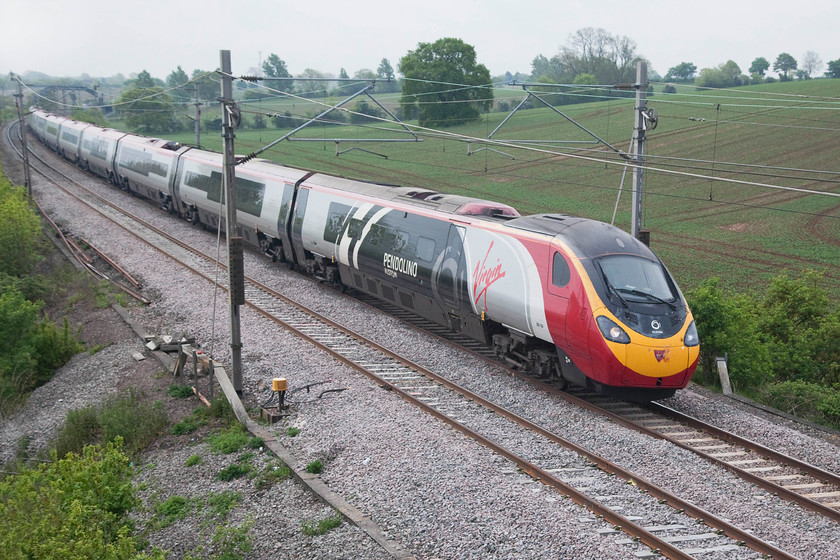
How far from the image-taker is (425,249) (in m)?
17.1

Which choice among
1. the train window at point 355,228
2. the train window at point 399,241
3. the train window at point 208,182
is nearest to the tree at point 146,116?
the train window at point 208,182

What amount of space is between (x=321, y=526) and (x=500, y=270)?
6.68m

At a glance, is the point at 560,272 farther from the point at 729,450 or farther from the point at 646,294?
the point at 729,450

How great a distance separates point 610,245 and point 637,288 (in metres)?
0.90

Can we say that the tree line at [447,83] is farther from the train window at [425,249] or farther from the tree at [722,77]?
the train window at [425,249]

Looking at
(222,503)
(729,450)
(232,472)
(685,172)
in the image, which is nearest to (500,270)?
(729,450)

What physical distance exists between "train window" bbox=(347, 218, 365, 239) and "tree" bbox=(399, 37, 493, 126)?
48797mm

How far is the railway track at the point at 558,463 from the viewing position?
8.59m

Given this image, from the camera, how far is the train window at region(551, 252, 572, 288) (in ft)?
42.6

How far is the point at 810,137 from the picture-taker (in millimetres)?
55031

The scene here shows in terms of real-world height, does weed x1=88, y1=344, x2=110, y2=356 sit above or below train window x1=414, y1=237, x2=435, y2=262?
below

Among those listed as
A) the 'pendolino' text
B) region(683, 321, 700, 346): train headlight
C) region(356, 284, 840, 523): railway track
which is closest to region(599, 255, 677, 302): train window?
region(683, 321, 700, 346): train headlight

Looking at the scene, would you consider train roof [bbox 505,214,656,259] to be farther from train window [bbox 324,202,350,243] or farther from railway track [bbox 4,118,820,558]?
train window [bbox 324,202,350,243]

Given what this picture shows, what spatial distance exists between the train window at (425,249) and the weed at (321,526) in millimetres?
8218
